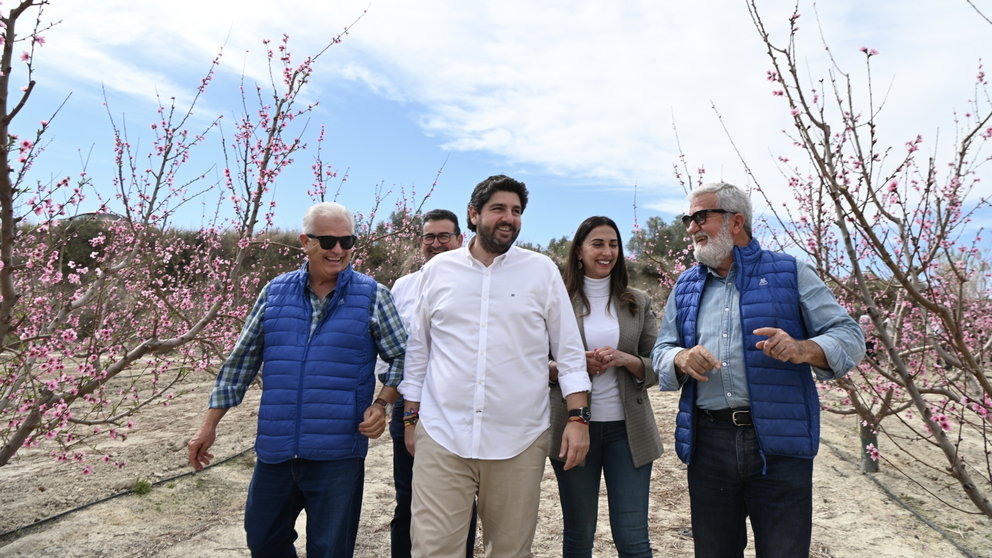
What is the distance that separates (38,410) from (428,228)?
9.86ft

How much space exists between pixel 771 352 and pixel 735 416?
0.34m

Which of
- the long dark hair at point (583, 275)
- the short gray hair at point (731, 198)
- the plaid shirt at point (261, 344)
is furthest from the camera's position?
the long dark hair at point (583, 275)

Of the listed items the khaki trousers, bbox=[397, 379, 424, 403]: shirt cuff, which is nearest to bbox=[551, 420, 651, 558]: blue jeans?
the khaki trousers

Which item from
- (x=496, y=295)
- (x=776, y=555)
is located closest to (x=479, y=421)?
(x=496, y=295)

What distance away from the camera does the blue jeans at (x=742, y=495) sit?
2.12 meters

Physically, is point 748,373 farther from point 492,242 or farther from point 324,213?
point 324,213

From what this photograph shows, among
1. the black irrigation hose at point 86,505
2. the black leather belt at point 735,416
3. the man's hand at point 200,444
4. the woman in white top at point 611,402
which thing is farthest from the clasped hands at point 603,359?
the black irrigation hose at point 86,505

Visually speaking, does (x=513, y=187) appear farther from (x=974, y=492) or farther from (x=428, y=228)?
(x=974, y=492)

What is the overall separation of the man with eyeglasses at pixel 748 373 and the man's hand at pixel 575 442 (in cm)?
41

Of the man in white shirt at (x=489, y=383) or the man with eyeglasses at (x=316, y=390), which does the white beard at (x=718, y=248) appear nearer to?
the man in white shirt at (x=489, y=383)

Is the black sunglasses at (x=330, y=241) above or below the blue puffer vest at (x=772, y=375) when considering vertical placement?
above

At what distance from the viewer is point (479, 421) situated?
2260 mm

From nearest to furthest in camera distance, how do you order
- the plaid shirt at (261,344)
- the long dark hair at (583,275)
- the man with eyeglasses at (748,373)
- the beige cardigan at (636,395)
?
the man with eyeglasses at (748,373), the beige cardigan at (636,395), the plaid shirt at (261,344), the long dark hair at (583,275)

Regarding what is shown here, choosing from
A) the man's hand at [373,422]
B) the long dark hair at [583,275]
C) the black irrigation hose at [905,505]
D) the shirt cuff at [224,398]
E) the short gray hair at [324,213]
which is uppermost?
the short gray hair at [324,213]
